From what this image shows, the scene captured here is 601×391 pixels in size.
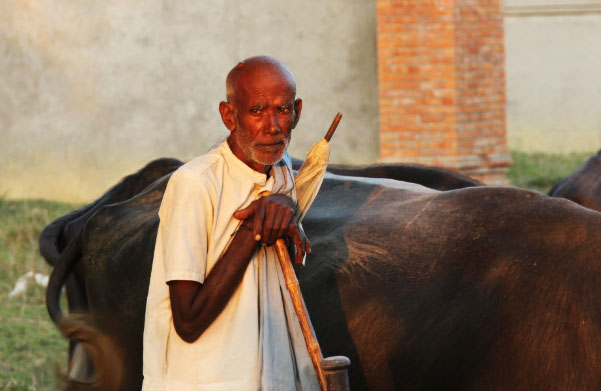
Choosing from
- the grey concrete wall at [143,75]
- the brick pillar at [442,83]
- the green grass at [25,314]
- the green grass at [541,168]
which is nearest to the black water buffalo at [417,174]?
the green grass at [25,314]

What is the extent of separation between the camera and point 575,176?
25.8ft

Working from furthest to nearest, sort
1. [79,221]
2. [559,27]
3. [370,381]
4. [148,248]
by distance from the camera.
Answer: [559,27] < [79,221] < [148,248] < [370,381]

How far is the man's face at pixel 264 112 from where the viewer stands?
2.88m

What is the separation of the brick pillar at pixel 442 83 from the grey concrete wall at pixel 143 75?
902mm

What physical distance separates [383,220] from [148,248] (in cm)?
96

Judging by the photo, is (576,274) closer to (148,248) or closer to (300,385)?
(300,385)

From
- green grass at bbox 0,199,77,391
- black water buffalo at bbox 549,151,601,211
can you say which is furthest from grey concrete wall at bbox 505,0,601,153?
black water buffalo at bbox 549,151,601,211

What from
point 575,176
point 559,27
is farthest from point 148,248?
point 559,27

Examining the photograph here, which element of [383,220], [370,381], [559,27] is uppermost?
[559,27]

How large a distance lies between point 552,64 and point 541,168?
94.4 inches

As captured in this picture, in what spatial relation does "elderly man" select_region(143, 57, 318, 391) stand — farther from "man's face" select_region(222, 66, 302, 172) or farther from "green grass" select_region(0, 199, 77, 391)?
"green grass" select_region(0, 199, 77, 391)

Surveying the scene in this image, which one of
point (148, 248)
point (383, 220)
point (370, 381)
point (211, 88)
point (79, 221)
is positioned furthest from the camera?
point (211, 88)

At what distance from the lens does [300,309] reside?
9.45ft

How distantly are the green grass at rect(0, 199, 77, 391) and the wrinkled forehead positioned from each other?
2199 millimetres
